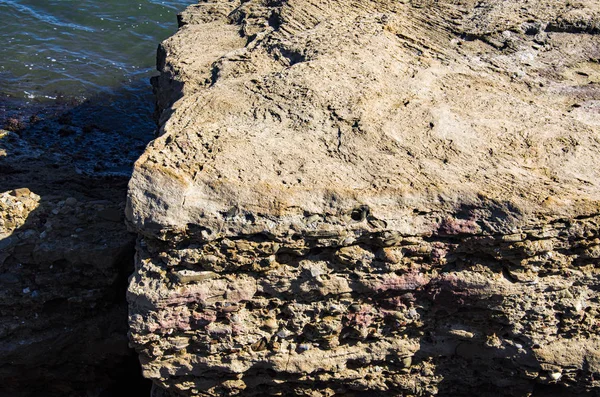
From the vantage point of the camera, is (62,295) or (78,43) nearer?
(62,295)

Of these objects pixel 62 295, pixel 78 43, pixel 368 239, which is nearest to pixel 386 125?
Answer: pixel 368 239

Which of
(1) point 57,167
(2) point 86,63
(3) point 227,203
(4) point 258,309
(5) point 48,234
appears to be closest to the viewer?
(3) point 227,203

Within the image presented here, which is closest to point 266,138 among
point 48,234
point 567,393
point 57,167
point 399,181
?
point 399,181

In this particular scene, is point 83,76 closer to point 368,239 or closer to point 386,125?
point 386,125

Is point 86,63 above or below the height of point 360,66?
below

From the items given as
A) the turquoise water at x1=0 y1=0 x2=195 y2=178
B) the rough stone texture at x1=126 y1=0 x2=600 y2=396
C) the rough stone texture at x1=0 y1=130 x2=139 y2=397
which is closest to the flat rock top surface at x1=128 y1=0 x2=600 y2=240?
the rough stone texture at x1=126 y1=0 x2=600 y2=396

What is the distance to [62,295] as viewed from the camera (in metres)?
4.65

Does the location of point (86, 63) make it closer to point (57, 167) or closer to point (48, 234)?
point (57, 167)

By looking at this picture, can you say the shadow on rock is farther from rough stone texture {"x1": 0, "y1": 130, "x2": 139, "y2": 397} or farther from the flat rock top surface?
the flat rock top surface

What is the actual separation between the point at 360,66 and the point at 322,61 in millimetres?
325

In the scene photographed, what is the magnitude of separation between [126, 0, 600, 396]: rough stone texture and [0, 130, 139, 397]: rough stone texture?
934 mm

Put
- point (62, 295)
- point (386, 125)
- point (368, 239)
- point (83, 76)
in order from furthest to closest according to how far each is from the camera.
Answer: point (83, 76) → point (62, 295) → point (386, 125) → point (368, 239)

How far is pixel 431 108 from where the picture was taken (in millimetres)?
4281

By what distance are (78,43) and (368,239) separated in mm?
9105
